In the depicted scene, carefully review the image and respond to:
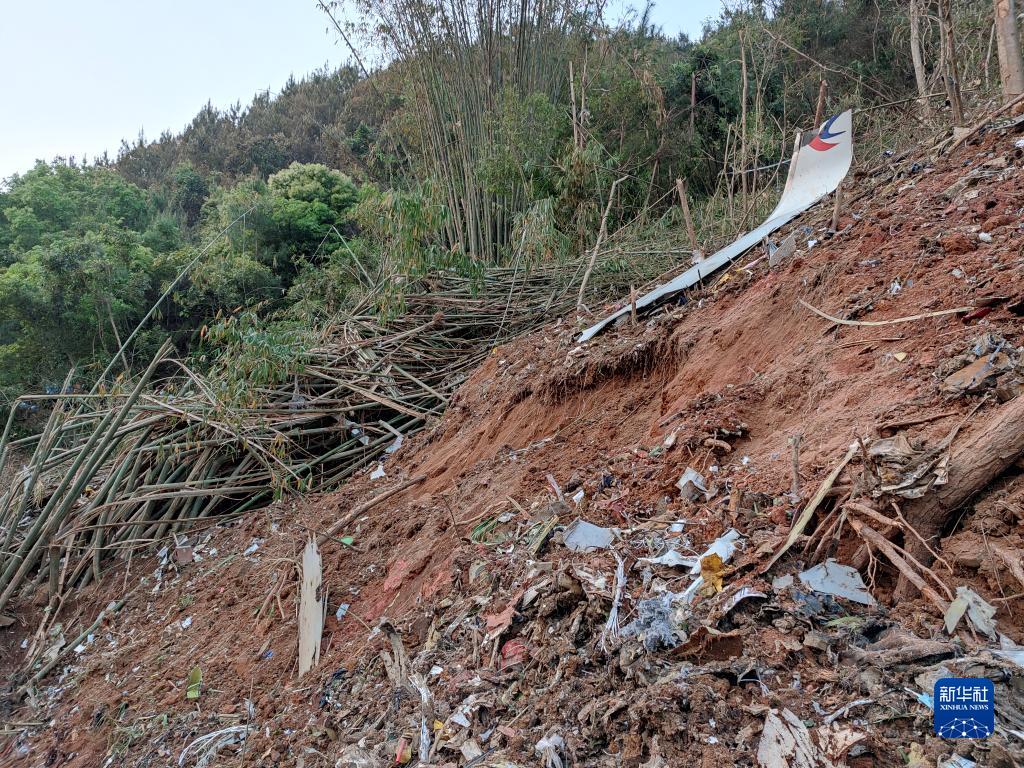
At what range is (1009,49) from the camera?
3342 millimetres

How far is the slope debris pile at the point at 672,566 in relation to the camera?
4.35ft

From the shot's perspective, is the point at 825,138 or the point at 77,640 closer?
the point at 77,640

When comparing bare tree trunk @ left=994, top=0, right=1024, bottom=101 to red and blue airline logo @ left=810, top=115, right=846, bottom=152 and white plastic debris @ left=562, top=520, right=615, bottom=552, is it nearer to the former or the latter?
red and blue airline logo @ left=810, top=115, right=846, bottom=152

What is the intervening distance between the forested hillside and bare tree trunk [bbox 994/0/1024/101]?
3.09 feet

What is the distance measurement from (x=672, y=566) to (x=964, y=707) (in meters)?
0.71

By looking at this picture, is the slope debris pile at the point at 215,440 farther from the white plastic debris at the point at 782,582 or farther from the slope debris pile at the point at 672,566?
the white plastic debris at the point at 782,582

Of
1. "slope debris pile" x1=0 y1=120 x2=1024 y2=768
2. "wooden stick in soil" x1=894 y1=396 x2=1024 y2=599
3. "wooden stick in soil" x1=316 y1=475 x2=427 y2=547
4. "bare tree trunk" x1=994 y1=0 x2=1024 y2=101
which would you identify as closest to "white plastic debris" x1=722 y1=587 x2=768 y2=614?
"slope debris pile" x1=0 y1=120 x2=1024 y2=768

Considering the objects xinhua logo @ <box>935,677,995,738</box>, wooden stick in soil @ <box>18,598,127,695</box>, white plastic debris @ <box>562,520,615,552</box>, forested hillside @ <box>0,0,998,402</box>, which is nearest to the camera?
xinhua logo @ <box>935,677,995,738</box>

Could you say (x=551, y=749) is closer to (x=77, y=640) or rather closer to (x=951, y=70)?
(x=77, y=640)

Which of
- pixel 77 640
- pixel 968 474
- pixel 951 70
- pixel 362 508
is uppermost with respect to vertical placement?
pixel 951 70

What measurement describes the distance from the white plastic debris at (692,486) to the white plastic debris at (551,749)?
A: 33.5 inches

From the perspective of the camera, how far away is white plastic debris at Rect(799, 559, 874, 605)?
1.47 m

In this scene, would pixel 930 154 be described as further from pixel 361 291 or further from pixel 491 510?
pixel 361 291

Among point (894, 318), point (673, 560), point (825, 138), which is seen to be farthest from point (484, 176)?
point (673, 560)
